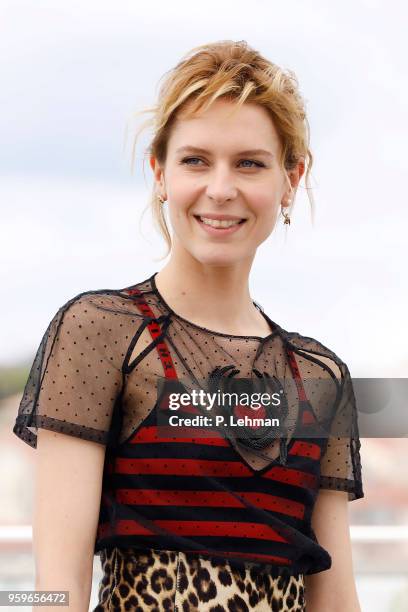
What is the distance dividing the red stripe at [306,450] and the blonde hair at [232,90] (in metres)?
0.52

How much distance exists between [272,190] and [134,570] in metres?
0.71

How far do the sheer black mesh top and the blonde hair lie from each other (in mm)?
337

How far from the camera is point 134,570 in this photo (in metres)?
1.47

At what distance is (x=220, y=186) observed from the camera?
1.52m

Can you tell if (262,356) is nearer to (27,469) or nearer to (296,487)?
(296,487)

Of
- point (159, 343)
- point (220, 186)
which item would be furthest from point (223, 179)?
point (159, 343)

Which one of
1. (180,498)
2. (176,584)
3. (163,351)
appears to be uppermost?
(163,351)

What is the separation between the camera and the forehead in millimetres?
1531

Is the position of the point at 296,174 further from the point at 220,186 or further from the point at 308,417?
the point at 308,417

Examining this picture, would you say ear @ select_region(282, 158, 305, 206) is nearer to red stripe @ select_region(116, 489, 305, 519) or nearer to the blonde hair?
the blonde hair

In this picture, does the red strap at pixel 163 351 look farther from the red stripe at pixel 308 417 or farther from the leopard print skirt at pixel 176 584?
the leopard print skirt at pixel 176 584

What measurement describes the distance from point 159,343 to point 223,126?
0.40m

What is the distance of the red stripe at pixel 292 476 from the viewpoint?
5.09 ft

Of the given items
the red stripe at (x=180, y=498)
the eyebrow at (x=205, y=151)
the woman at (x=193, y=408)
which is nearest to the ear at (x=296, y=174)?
the woman at (x=193, y=408)
